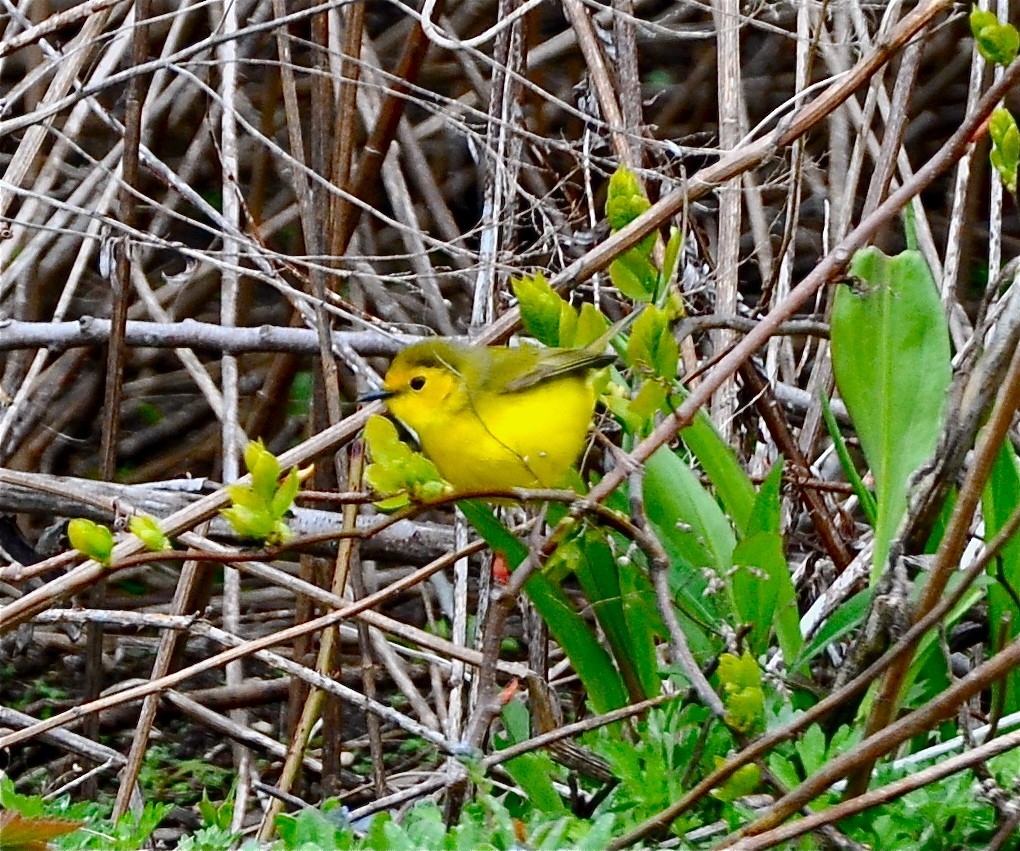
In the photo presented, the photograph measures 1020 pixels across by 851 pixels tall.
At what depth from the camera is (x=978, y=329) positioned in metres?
1.40

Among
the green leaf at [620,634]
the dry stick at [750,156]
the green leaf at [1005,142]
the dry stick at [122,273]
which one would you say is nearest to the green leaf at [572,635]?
the green leaf at [620,634]

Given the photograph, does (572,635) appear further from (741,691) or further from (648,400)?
(741,691)

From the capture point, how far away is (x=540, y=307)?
1547 mm

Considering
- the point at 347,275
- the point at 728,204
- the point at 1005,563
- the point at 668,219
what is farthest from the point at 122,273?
the point at 1005,563

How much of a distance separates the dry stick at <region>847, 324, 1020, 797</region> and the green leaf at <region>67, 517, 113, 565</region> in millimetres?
772

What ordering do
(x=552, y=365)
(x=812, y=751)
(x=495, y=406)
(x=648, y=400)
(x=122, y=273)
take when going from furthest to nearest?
(x=122, y=273)
(x=495, y=406)
(x=552, y=365)
(x=648, y=400)
(x=812, y=751)

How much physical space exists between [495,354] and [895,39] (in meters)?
0.78

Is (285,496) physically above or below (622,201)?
below

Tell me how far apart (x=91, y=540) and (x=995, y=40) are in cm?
104

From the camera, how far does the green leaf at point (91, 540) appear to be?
4.42ft

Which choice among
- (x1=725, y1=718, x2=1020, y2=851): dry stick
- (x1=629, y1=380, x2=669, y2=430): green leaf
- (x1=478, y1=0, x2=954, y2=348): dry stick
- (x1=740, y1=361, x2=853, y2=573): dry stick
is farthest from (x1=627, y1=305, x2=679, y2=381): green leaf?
(x1=740, y1=361, x2=853, y2=573): dry stick

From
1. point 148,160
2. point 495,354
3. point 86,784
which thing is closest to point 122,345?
point 148,160

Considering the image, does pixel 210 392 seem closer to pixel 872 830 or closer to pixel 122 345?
pixel 122 345

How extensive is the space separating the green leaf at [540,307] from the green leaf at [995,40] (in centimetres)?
52
